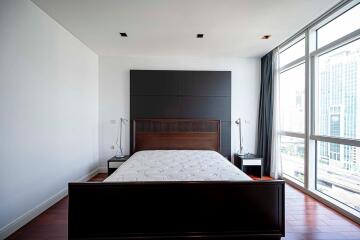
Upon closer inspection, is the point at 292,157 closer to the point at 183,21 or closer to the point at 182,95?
the point at 182,95

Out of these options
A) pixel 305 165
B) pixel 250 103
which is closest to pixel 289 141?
pixel 305 165

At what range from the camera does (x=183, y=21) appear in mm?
2656

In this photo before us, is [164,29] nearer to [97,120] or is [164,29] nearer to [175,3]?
[175,3]

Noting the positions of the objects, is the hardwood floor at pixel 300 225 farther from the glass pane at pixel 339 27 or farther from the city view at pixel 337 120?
the glass pane at pixel 339 27

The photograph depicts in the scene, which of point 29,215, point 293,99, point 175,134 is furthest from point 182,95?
point 29,215

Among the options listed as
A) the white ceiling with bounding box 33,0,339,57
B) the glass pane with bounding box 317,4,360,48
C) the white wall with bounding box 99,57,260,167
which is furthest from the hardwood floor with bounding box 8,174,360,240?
the white ceiling with bounding box 33,0,339,57

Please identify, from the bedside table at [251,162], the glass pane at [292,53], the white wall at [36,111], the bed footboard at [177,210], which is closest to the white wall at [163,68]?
the bedside table at [251,162]

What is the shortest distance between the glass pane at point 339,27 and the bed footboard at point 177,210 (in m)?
2.30

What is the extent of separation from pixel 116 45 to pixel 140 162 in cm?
228

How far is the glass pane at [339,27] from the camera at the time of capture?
2.39m

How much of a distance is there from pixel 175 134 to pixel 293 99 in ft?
7.99

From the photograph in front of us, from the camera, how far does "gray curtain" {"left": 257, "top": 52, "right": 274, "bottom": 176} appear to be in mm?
3879

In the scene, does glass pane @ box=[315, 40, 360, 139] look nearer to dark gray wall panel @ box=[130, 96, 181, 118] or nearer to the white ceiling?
the white ceiling

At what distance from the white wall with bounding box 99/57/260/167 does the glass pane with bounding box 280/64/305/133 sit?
1.95ft
